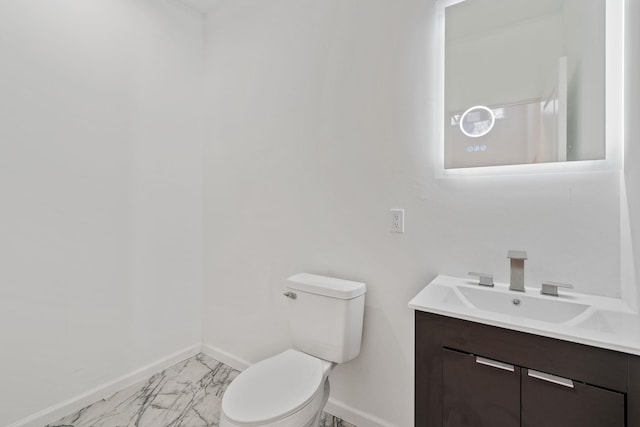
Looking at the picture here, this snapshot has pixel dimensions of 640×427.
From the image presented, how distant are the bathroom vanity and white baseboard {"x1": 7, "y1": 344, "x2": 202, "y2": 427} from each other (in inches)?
75.2

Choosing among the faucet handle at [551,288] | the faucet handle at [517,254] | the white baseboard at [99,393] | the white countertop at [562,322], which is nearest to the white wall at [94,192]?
the white baseboard at [99,393]

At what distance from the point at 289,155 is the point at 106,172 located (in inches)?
46.3

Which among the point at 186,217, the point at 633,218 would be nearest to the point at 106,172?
the point at 186,217

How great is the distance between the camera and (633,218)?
966 mm

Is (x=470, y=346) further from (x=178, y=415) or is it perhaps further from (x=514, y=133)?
(x=178, y=415)

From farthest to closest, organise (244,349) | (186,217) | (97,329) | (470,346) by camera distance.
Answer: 1. (186,217)
2. (244,349)
3. (97,329)
4. (470,346)

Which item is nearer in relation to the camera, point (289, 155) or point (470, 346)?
point (470, 346)

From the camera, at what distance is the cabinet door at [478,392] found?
2.89 ft

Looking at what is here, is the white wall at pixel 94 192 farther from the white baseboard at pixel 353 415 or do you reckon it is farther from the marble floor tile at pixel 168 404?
the white baseboard at pixel 353 415

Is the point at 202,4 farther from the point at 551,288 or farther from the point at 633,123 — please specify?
the point at 551,288

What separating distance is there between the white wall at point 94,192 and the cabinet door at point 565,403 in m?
2.23

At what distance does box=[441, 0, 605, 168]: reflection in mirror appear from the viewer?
1.15 metres

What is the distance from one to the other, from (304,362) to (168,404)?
1006 millimetres

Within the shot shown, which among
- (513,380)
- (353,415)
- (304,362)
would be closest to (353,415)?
(353,415)
